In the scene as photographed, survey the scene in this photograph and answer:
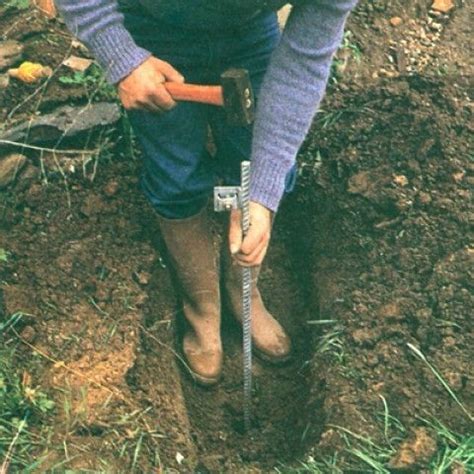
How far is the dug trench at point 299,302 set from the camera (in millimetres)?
2672

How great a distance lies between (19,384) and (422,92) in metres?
1.79

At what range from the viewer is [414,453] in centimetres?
249

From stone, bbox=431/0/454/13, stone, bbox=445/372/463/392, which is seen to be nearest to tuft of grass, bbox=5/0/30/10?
stone, bbox=431/0/454/13

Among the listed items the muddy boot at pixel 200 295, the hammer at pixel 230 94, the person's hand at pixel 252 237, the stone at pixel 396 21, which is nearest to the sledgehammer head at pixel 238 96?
the hammer at pixel 230 94

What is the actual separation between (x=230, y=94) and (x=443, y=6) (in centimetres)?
198

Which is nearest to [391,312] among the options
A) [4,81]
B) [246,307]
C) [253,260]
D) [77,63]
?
[246,307]

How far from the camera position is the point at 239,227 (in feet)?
8.11

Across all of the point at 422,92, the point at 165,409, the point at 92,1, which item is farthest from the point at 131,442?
the point at 422,92

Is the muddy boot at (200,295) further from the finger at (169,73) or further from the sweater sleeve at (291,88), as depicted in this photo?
the finger at (169,73)

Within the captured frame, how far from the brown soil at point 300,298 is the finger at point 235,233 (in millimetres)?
596

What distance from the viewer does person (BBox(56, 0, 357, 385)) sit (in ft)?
7.80

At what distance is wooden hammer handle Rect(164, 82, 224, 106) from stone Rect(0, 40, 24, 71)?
1.20 meters

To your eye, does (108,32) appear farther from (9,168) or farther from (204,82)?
(9,168)

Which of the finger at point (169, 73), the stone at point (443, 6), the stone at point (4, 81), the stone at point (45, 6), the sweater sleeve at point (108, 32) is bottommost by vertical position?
the stone at point (4, 81)
